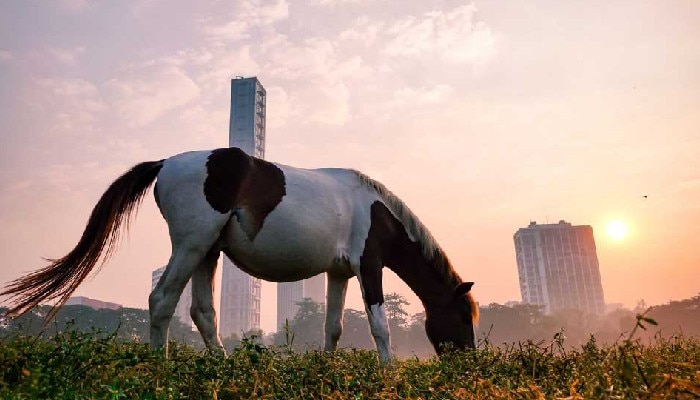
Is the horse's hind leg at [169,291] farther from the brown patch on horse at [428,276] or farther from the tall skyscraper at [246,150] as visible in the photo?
the tall skyscraper at [246,150]

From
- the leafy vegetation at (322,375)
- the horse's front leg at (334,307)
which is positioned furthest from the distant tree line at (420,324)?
the leafy vegetation at (322,375)

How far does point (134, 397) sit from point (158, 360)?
2.05 feet

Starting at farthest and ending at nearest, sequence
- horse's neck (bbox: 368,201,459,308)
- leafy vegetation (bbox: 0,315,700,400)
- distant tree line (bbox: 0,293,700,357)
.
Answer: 1. distant tree line (bbox: 0,293,700,357)
2. horse's neck (bbox: 368,201,459,308)
3. leafy vegetation (bbox: 0,315,700,400)

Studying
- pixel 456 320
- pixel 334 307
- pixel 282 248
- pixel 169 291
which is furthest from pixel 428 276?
pixel 169 291

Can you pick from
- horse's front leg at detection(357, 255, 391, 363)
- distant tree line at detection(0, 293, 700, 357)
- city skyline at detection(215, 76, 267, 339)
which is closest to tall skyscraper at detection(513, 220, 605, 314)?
distant tree line at detection(0, 293, 700, 357)

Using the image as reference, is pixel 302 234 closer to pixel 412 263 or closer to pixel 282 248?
pixel 282 248

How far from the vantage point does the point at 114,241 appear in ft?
18.7

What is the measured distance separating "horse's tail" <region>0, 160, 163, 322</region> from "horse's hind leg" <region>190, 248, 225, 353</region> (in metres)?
1.12

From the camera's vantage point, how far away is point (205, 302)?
19.5 feet

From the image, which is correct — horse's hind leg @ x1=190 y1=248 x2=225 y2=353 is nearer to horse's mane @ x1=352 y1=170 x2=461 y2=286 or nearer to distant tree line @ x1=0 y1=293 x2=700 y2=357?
horse's mane @ x1=352 y1=170 x2=461 y2=286

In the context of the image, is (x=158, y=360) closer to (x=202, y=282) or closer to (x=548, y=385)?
(x=548, y=385)

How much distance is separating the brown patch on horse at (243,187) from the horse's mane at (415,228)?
1.72m

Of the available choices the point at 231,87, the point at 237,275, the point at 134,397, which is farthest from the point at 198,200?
the point at 231,87

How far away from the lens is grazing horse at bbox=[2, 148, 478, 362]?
529 cm
